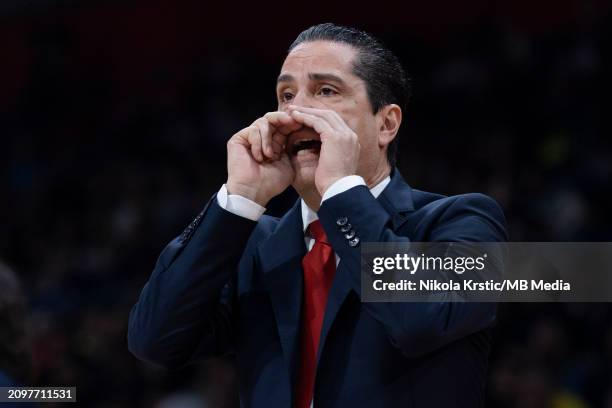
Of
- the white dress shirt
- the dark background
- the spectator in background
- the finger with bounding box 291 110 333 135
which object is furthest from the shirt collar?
the dark background

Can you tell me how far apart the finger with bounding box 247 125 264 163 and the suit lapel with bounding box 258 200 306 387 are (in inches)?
6.9

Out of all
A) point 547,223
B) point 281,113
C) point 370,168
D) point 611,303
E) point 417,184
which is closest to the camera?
point 281,113

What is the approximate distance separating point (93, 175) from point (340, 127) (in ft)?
22.4

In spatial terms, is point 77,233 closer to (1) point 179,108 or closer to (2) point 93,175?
(2) point 93,175

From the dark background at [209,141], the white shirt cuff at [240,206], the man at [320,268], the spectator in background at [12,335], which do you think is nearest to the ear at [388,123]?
the man at [320,268]

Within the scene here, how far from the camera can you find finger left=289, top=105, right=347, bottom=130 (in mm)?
2184

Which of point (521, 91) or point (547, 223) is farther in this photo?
point (521, 91)

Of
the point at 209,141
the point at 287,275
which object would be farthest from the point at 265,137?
the point at 209,141

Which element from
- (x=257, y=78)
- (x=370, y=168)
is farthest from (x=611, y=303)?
(x=257, y=78)

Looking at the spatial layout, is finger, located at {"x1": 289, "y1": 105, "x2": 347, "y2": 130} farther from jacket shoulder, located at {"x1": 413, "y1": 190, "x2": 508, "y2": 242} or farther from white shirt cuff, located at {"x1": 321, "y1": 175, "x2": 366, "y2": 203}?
jacket shoulder, located at {"x1": 413, "y1": 190, "x2": 508, "y2": 242}

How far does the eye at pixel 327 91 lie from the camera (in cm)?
229

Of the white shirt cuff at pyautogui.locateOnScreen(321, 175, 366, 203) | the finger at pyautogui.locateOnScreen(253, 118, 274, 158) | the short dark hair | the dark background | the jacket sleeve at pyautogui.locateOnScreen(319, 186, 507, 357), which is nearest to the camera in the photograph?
the jacket sleeve at pyautogui.locateOnScreen(319, 186, 507, 357)

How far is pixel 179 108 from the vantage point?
9047 mm

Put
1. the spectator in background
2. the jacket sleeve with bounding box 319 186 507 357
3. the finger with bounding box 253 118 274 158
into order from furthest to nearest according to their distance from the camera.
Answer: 1. the spectator in background
2. the finger with bounding box 253 118 274 158
3. the jacket sleeve with bounding box 319 186 507 357
